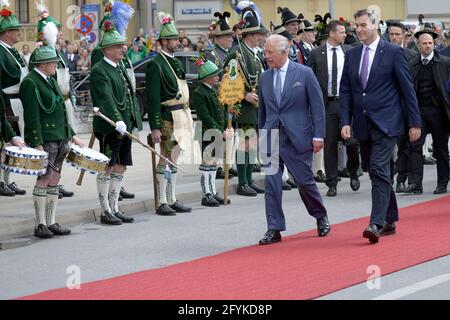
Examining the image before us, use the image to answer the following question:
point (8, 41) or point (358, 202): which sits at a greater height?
point (8, 41)

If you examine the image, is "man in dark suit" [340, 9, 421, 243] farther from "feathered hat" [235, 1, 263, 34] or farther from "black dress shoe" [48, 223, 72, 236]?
"feathered hat" [235, 1, 263, 34]

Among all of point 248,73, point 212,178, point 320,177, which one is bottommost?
point 320,177

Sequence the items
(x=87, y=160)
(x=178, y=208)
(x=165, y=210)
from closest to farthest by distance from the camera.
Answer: (x=87, y=160) → (x=165, y=210) → (x=178, y=208)

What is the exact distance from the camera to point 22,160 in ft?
42.8

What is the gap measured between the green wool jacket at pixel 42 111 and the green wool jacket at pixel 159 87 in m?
1.48

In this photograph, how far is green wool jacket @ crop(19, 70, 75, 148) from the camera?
13430 mm

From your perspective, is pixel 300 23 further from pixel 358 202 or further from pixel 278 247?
pixel 278 247

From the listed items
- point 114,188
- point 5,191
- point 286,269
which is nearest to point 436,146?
point 114,188

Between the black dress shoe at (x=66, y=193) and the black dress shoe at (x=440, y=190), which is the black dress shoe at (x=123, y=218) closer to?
the black dress shoe at (x=66, y=193)

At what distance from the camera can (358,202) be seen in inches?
645

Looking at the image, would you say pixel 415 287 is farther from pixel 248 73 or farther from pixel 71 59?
pixel 71 59

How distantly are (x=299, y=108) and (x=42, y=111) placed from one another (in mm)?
2628

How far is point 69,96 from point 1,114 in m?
2.81
